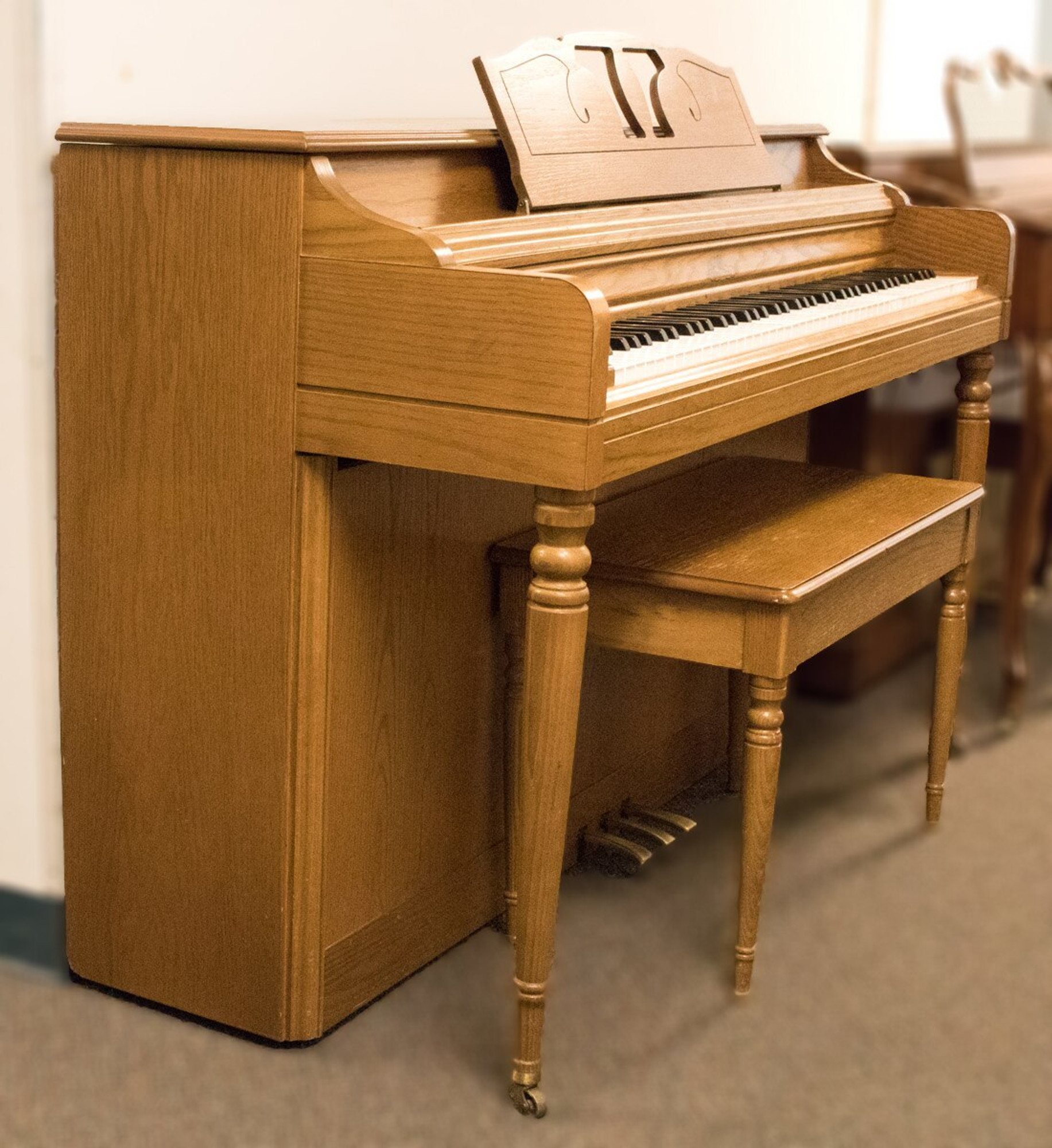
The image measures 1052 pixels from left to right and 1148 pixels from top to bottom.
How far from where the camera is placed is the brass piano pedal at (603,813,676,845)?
2500mm

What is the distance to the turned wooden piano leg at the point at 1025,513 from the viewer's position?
319 cm

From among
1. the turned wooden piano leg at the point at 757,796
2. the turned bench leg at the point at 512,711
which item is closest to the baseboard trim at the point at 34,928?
the turned bench leg at the point at 512,711

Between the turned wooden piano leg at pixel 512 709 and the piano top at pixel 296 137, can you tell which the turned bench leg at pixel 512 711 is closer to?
the turned wooden piano leg at pixel 512 709

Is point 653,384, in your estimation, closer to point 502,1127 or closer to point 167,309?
point 167,309

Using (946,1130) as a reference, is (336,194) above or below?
Result: above

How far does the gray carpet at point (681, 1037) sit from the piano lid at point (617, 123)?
1042 millimetres

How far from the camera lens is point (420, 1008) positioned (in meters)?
2.20

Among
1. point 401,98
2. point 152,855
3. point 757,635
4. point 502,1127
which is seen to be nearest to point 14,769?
point 152,855

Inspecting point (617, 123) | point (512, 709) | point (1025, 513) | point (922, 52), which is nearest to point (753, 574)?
point (512, 709)

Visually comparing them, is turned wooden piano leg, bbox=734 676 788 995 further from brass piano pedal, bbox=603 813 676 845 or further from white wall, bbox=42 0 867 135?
white wall, bbox=42 0 867 135

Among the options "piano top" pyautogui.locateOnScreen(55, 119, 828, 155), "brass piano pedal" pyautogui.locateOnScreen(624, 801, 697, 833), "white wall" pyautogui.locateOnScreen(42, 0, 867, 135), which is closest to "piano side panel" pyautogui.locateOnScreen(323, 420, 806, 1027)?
"brass piano pedal" pyautogui.locateOnScreen(624, 801, 697, 833)

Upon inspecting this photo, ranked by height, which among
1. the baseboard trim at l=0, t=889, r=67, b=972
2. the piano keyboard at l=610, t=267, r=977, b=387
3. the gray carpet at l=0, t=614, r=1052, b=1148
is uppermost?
the piano keyboard at l=610, t=267, r=977, b=387

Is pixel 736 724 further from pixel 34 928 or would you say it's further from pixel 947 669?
pixel 34 928

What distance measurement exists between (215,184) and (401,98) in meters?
0.73
